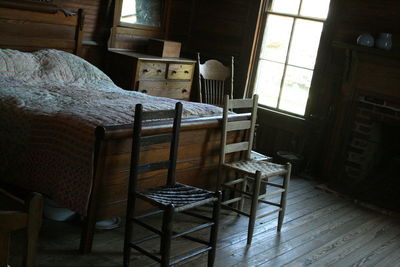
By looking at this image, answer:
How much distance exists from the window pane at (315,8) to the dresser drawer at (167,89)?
4.90 ft

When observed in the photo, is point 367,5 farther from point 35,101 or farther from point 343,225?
point 35,101

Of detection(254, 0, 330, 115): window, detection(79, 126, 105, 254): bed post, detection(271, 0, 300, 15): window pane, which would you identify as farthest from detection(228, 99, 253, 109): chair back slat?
detection(271, 0, 300, 15): window pane

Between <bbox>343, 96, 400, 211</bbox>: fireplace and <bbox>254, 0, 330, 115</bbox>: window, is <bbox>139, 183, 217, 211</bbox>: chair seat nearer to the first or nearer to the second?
<bbox>343, 96, 400, 211</bbox>: fireplace

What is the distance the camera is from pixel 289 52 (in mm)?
5348

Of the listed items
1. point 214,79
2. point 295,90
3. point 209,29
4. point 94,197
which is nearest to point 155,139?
point 94,197

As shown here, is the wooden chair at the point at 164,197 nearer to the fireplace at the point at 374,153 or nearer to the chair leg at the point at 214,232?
the chair leg at the point at 214,232

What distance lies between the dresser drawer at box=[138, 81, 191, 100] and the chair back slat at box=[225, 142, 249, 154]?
1.69 m

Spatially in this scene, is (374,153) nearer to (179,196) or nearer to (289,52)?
(289,52)

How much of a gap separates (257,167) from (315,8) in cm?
239

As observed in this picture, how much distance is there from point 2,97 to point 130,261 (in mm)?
1424

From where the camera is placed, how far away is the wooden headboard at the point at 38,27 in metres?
4.24

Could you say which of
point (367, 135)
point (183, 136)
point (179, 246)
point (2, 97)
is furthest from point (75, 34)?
point (367, 135)

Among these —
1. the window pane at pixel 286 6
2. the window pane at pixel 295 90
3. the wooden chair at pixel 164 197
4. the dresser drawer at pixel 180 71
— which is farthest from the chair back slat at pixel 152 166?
the window pane at pixel 286 6

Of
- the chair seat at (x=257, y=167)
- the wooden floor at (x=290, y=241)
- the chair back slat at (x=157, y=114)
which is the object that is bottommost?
the wooden floor at (x=290, y=241)
